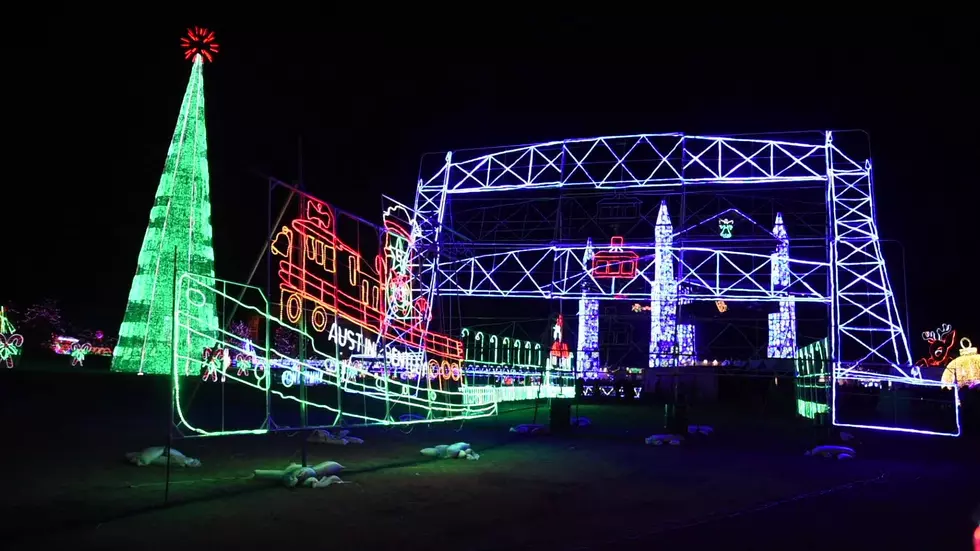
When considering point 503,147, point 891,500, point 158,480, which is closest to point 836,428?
point 891,500

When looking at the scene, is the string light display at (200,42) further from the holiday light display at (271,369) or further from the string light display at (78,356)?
the string light display at (78,356)

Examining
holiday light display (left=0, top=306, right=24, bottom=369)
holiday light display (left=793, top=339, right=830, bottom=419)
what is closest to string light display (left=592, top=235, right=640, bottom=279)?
holiday light display (left=793, top=339, right=830, bottom=419)

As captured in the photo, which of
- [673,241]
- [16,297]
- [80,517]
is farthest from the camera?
[16,297]

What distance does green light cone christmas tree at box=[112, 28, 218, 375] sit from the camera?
18891 millimetres

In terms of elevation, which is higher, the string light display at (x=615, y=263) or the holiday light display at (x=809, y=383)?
the string light display at (x=615, y=263)

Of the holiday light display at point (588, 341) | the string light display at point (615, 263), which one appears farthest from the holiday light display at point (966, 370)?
the holiday light display at point (588, 341)

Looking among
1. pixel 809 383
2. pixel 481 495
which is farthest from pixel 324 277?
pixel 809 383

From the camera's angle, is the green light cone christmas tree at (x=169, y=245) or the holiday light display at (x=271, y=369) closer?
the holiday light display at (x=271, y=369)

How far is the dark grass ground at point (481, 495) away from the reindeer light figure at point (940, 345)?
86.9ft

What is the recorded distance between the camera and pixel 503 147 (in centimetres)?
2114

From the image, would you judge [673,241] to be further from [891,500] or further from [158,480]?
[158,480]

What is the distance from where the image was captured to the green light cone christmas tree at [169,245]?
62.0 ft

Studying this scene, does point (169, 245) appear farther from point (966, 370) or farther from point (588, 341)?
point (966, 370)

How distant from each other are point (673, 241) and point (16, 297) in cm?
3499
